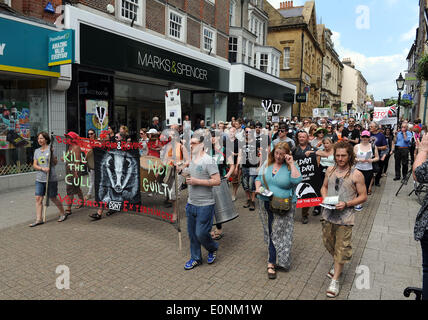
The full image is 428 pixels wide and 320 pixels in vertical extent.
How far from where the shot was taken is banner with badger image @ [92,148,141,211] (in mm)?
5785

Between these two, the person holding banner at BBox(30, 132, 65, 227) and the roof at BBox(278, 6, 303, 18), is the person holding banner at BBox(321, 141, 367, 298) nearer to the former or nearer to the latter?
the person holding banner at BBox(30, 132, 65, 227)

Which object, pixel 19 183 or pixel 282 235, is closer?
pixel 282 235

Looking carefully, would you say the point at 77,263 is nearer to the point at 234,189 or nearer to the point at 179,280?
the point at 179,280

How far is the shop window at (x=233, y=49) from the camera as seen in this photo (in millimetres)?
22641

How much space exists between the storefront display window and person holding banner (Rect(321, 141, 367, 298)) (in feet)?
29.2

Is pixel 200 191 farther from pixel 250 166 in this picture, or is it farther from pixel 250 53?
pixel 250 53

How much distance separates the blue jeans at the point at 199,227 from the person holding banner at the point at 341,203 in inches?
58.6

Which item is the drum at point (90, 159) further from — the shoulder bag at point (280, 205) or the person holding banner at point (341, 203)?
the person holding banner at point (341, 203)

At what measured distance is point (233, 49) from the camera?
22.8 metres

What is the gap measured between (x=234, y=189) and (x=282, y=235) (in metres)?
4.19

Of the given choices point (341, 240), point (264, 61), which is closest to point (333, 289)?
point (341, 240)
